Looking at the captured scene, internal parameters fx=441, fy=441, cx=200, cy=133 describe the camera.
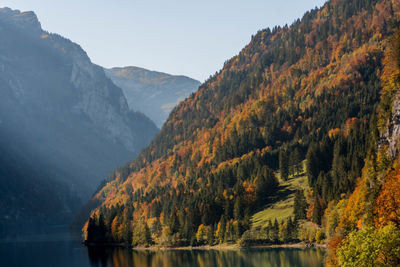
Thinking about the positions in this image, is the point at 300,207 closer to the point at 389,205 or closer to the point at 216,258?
the point at 216,258

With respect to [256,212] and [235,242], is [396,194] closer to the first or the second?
[235,242]

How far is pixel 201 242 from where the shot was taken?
165125mm

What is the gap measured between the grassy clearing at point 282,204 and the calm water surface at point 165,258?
21.3m

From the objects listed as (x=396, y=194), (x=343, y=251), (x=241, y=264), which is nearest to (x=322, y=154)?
(x=241, y=264)

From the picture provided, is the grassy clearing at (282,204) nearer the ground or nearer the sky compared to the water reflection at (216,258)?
nearer the sky

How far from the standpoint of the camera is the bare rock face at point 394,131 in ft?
343

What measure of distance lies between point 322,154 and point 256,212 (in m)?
36.8

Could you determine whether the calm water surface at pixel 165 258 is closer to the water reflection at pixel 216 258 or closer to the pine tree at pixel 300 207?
the water reflection at pixel 216 258

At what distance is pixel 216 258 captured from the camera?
127312 mm

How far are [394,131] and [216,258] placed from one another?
2349 inches

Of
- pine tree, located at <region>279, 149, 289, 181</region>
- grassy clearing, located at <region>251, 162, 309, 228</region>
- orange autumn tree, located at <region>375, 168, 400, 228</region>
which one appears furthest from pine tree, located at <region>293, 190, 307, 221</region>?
orange autumn tree, located at <region>375, 168, 400, 228</region>

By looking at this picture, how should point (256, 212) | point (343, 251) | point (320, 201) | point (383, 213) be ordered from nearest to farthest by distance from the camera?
1. point (343, 251)
2. point (383, 213)
3. point (320, 201)
4. point (256, 212)

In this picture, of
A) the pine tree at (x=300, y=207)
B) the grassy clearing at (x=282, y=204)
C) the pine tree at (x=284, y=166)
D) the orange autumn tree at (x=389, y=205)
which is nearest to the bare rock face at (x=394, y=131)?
the orange autumn tree at (x=389, y=205)

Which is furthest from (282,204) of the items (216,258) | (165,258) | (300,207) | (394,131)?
(394,131)
